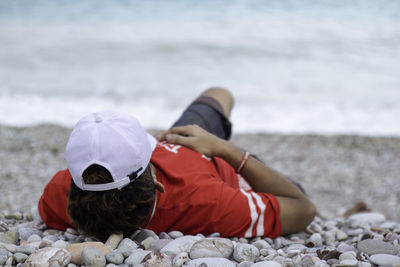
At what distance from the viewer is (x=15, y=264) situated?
209cm

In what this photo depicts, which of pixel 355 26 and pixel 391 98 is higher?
pixel 355 26

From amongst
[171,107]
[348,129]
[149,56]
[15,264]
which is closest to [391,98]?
[348,129]

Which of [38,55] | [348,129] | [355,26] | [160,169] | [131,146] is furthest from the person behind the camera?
[355,26]

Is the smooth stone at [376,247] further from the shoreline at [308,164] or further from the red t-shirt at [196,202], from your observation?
the shoreline at [308,164]

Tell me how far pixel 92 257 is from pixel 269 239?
3.40 feet

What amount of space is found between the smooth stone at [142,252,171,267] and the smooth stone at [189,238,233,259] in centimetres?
14

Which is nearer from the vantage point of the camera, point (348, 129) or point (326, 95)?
point (348, 129)

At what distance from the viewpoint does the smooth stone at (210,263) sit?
1985 mm

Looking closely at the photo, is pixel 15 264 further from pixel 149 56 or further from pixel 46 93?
pixel 149 56

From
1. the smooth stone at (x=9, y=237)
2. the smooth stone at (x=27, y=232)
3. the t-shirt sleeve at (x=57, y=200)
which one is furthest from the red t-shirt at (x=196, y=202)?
the smooth stone at (x=9, y=237)

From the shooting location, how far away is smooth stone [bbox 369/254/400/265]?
202 centimetres

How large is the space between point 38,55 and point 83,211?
10.5 meters

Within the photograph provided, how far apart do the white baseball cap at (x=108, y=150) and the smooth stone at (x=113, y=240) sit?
1.10 ft

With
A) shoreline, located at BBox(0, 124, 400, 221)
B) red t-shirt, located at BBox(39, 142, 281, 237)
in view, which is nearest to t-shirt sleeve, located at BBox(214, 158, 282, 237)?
red t-shirt, located at BBox(39, 142, 281, 237)
